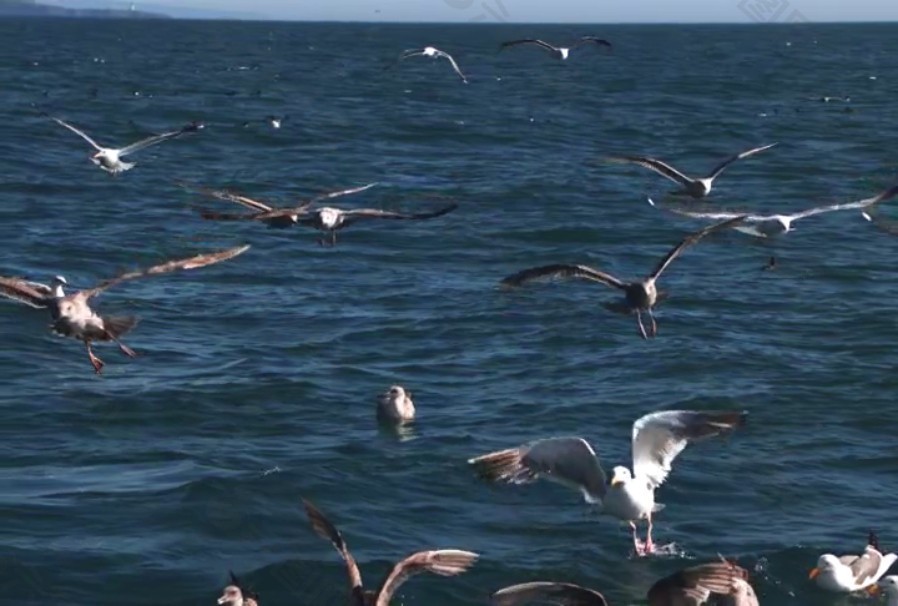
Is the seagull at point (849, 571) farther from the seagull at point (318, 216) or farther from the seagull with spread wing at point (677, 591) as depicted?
the seagull at point (318, 216)

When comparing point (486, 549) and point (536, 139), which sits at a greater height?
point (486, 549)

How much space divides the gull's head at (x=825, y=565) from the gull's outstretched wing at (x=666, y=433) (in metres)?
1.50

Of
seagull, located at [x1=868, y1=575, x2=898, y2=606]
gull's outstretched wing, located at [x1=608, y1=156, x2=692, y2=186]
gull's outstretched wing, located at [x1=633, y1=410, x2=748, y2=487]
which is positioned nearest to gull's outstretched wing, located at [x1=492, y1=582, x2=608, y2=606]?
gull's outstretched wing, located at [x1=633, y1=410, x2=748, y2=487]

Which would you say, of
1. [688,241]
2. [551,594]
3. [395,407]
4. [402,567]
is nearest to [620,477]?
[551,594]

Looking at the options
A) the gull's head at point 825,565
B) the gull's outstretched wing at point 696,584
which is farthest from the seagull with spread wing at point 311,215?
the gull's outstretched wing at point 696,584

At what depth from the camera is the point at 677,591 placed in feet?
42.1

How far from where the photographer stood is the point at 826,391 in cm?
2303

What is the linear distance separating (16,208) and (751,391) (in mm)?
19582

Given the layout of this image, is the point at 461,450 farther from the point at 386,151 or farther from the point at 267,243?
the point at 386,151

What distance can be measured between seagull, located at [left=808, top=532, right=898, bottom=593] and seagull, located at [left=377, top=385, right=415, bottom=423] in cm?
628

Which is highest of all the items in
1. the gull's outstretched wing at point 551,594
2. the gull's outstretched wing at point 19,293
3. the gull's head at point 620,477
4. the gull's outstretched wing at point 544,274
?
the gull's outstretched wing at point 544,274

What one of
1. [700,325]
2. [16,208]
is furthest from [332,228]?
[16,208]

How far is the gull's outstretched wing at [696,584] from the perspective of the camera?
12656mm

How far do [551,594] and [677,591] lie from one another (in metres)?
1.30
